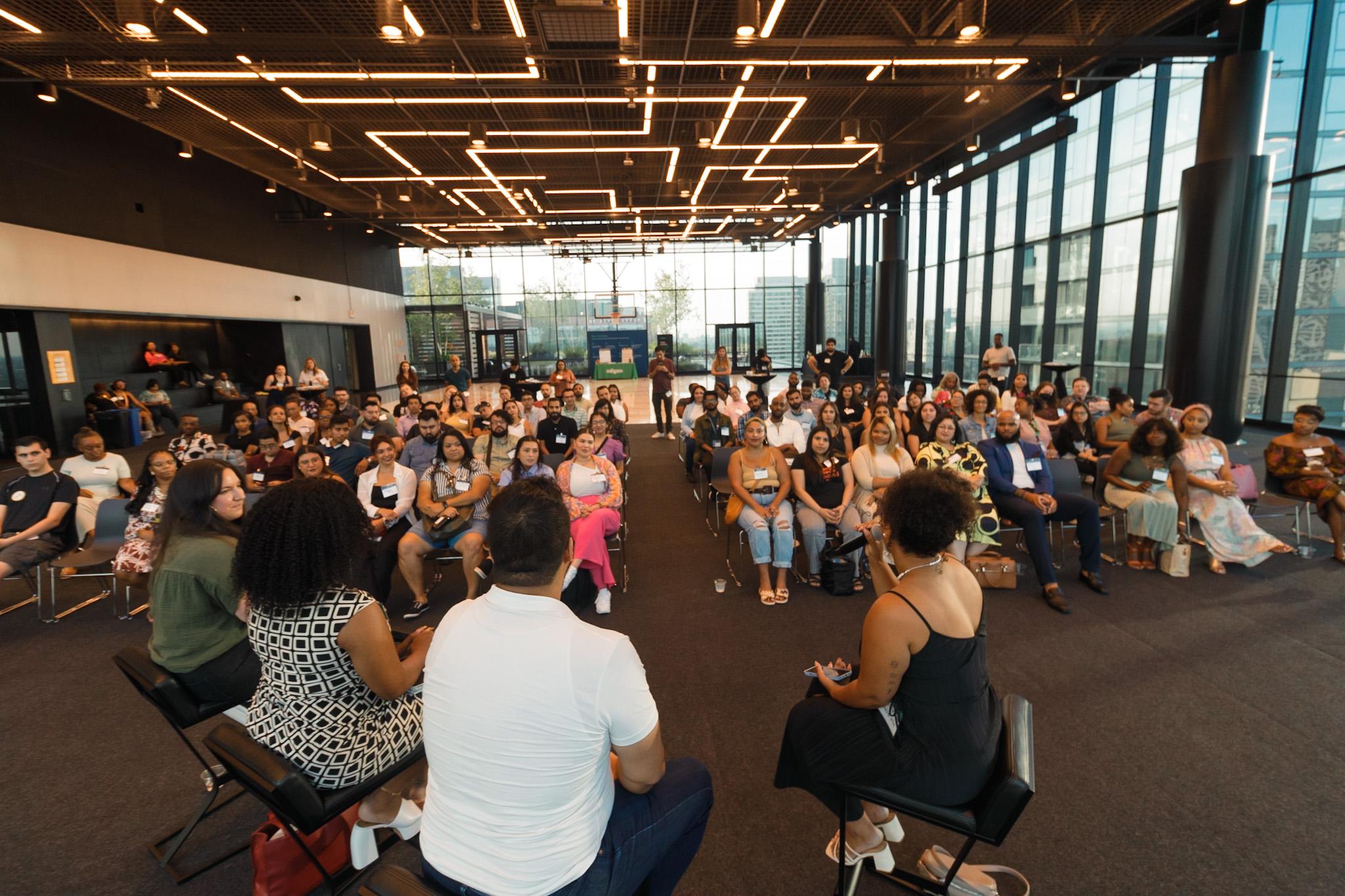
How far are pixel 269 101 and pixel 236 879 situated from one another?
10.0 metres

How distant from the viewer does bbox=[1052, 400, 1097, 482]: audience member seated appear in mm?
6070

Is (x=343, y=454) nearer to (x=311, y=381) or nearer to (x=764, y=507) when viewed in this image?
(x=764, y=507)

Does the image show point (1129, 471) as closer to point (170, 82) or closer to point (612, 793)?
point (612, 793)

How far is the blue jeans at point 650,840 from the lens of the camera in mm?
1354

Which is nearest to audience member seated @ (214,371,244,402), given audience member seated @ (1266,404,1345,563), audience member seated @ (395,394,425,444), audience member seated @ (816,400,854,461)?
audience member seated @ (395,394,425,444)

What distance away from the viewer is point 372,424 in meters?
7.07

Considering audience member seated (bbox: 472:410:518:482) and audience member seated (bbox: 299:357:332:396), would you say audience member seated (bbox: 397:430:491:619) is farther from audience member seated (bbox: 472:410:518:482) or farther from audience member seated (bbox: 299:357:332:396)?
audience member seated (bbox: 299:357:332:396)

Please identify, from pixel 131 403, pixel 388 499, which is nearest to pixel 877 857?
pixel 388 499

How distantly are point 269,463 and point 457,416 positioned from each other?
2.35 metres

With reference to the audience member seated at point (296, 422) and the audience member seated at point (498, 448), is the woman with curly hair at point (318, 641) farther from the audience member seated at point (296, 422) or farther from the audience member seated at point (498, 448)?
the audience member seated at point (296, 422)

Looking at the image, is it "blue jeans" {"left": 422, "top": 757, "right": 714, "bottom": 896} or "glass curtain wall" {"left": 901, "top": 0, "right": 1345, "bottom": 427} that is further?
"glass curtain wall" {"left": 901, "top": 0, "right": 1345, "bottom": 427}

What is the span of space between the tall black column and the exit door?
56.2 feet

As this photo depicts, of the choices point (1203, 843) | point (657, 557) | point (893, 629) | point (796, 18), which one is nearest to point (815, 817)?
point (893, 629)

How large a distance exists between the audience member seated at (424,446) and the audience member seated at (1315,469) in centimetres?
677
